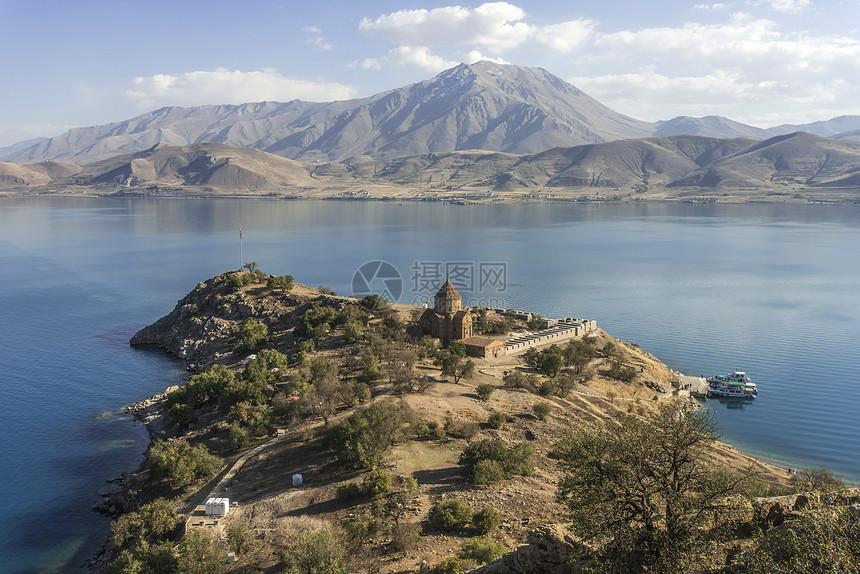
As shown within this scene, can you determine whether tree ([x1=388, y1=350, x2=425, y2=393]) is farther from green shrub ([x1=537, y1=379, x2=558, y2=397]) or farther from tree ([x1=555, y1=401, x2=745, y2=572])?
tree ([x1=555, y1=401, x2=745, y2=572])

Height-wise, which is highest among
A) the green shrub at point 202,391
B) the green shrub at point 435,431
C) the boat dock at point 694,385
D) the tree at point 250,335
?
the green shrub at point 435,431

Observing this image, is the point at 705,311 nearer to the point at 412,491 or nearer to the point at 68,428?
the point at 412,491

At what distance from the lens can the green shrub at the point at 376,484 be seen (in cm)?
1945

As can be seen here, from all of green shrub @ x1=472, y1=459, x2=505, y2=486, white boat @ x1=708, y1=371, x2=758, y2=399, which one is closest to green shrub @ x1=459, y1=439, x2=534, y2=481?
green shrub @ x1=472, y1=459, x2=505, y2=486

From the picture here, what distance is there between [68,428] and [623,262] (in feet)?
291

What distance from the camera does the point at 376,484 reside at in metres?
19.4

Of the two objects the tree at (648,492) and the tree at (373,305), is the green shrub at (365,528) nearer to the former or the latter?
the tree at (648,492)

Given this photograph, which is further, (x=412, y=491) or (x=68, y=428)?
(x=68, y=428)

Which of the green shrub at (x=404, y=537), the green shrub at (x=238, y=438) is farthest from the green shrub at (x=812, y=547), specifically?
the green shrub at (x=238, y=438)

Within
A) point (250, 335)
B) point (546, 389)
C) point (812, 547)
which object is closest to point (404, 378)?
point (546, 389)

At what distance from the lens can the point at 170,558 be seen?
1723 centimetres

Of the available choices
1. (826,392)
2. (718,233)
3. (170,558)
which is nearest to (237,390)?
(170,558)

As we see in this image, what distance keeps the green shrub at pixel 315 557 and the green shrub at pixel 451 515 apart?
332 cm

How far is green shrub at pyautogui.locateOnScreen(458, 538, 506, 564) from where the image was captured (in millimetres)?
14953
